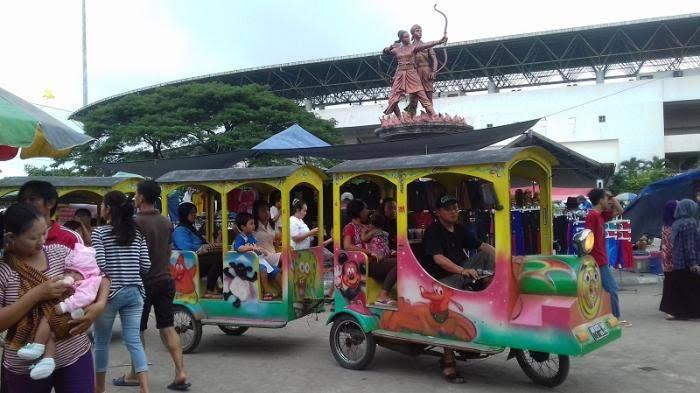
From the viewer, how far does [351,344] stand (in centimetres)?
607

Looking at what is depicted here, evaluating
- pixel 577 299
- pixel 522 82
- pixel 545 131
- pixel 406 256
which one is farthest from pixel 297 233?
pixel 522 82

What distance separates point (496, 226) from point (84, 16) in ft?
96.4

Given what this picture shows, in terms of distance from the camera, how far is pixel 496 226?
5.09 m

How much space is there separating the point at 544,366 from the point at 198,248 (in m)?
4.04

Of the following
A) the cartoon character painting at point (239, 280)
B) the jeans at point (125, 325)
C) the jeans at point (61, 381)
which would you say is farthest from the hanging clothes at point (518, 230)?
the jeans at point (61, 381)

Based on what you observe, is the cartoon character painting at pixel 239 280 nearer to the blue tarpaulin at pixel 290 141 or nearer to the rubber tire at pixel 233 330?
the rubber tire at pixel 233 330

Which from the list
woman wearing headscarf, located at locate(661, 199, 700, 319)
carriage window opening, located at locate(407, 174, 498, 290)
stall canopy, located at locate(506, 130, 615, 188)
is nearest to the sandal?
carriage window opening, located at locate(407, 174, 498, 290)

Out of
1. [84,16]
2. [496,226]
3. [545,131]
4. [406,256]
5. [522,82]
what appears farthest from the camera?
[522,82]

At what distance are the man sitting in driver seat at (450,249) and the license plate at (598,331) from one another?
105 cm

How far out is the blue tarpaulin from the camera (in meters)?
11.4

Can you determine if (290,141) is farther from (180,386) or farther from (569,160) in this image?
(180,386)

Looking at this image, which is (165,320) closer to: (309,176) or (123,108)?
(309,176)

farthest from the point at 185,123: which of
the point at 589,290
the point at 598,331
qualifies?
the point at 598,331

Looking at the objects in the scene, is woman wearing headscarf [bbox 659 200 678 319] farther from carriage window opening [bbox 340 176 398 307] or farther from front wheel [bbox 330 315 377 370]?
front wheel [bbox 330 315 377 370]
